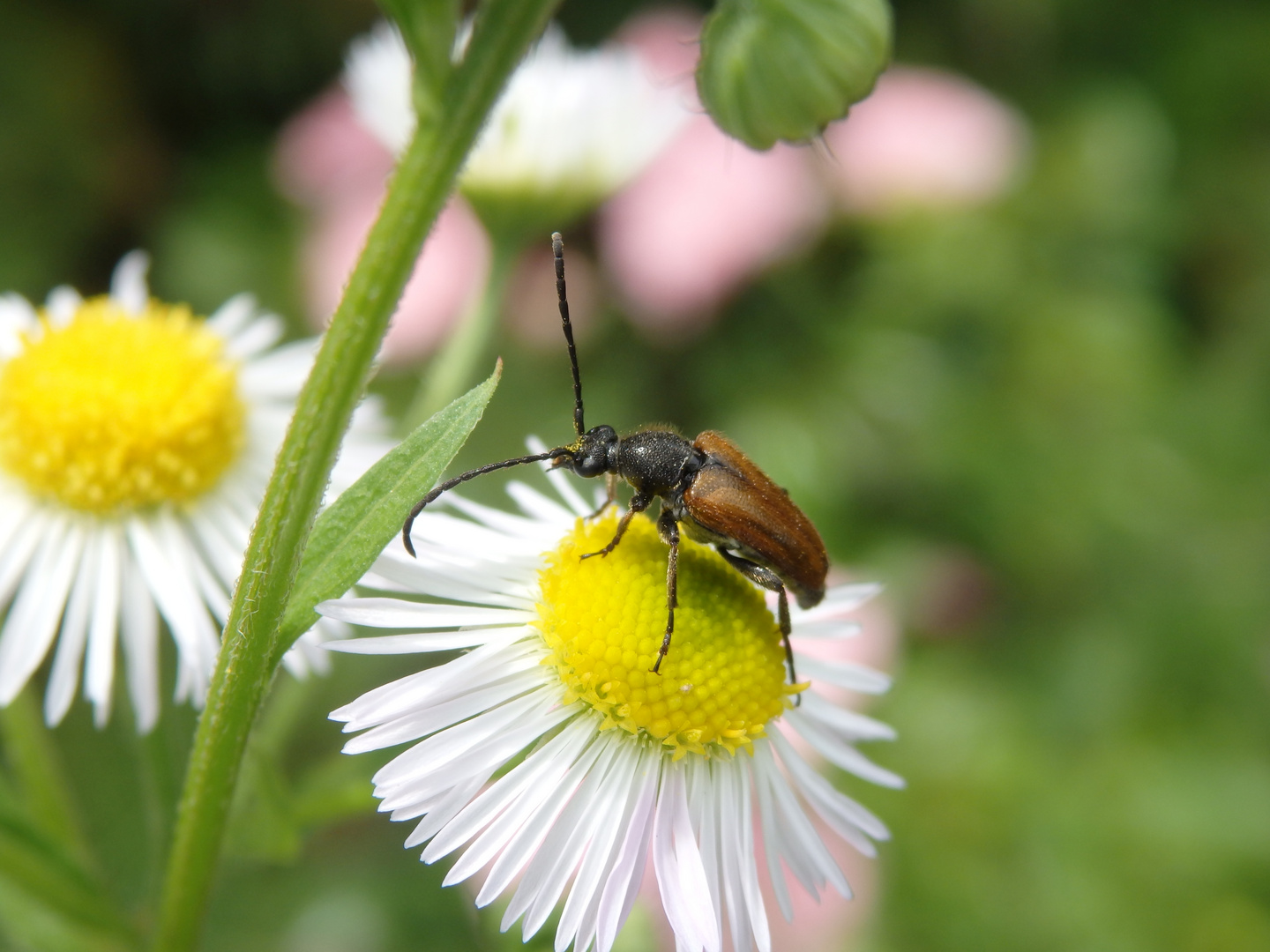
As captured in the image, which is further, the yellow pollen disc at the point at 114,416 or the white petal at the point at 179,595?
the yellow pollen disc at the point at 114,416

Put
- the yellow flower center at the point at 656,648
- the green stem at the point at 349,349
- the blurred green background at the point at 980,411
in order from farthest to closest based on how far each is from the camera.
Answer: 1. the blurred green background at the point at 980,411
2. the yellow flower center at the point at 656,648
3. the green stem at the point at 349,349

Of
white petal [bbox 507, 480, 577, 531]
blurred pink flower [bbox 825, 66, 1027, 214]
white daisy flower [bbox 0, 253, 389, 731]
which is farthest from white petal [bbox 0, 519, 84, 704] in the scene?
blurred pink flower [bbox 825, 66, 1027, 214]

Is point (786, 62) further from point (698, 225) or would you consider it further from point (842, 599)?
point (698, 225)

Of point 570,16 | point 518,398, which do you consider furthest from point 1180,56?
point 518,398

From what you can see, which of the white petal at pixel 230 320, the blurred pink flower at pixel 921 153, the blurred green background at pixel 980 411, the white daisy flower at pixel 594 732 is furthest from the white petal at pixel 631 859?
the blurred pink flower at pixel 921 153

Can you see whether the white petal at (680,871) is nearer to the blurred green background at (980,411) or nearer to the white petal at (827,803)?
the white petal at (827,803)

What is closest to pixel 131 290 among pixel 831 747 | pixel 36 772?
pixel 36 772

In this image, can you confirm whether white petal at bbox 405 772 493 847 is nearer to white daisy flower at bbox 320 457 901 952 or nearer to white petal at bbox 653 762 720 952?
white daisy flower at bbox 320 457 901 952
